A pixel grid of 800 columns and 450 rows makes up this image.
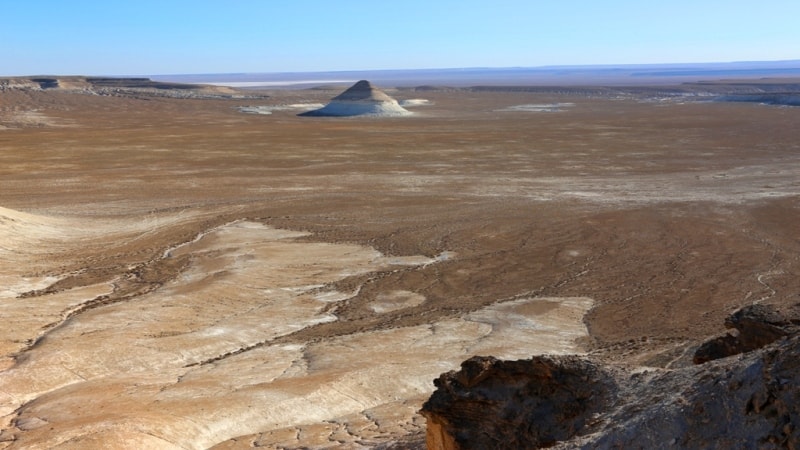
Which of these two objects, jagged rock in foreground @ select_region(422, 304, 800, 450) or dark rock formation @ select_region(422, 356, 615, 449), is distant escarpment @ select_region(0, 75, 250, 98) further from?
jagged rock in foreground @ select_region(422, 304, 800, 450)

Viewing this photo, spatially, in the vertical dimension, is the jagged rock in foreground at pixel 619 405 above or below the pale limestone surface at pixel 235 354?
above

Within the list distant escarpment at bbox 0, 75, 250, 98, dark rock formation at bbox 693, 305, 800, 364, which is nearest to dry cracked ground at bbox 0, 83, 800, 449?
dark rock formation at bbox 693, 305, 800, 364

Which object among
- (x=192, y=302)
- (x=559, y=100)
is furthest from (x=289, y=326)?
(x=559, y=100)

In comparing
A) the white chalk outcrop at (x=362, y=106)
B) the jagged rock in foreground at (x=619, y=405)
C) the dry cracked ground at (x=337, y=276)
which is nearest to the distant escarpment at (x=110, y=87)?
the white chalk outcrop at (x=362, y=106)

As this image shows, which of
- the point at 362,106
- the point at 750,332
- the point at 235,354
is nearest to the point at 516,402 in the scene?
the point at 750,332

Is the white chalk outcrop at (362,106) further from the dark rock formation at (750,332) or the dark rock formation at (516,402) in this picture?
the dark rock formation at (516,402)

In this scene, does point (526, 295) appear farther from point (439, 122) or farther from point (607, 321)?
point (439, 122)

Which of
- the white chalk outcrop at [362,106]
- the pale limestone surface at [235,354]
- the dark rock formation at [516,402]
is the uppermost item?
the dark rock formation at [516,402]
